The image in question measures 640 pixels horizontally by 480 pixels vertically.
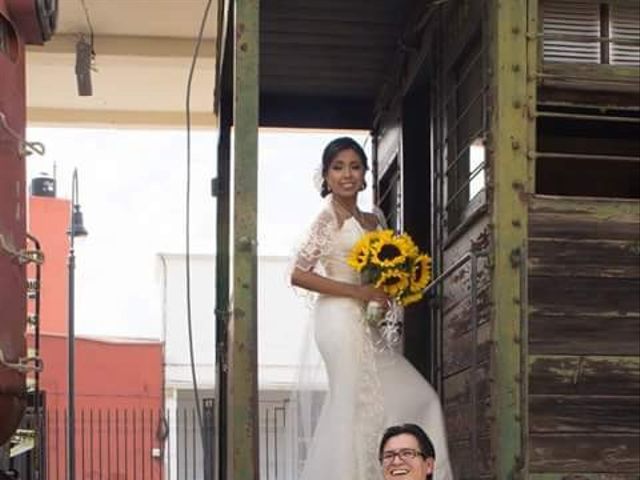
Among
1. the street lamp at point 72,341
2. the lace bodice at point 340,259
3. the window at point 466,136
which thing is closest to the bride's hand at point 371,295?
the lace bodice at point 340,259

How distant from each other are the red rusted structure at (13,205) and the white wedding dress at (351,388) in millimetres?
1260

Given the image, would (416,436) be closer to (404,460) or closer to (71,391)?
(404,460)

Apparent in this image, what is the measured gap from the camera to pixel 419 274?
515 cm

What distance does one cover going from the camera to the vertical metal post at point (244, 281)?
430cm

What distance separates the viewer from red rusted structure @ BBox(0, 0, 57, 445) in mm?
4559

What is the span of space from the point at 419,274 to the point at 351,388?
59cm

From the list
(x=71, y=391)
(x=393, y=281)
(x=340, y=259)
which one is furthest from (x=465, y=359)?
(x=71, y=391)

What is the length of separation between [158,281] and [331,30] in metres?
14.7

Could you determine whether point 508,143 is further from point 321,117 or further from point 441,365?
point 321,117

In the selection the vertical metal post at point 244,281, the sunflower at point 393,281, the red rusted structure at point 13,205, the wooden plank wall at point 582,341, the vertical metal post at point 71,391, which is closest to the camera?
the vertical metal post at point 244,281

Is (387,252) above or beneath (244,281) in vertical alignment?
above

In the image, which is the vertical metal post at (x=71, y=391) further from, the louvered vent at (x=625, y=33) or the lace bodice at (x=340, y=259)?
the louvered vent at (x=625, y=33)

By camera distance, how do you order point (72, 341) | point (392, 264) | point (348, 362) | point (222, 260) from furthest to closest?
point (72, 341), point (222, 260), point (348, 362), point (392, 264)

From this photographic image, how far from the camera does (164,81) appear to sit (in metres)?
12.1
